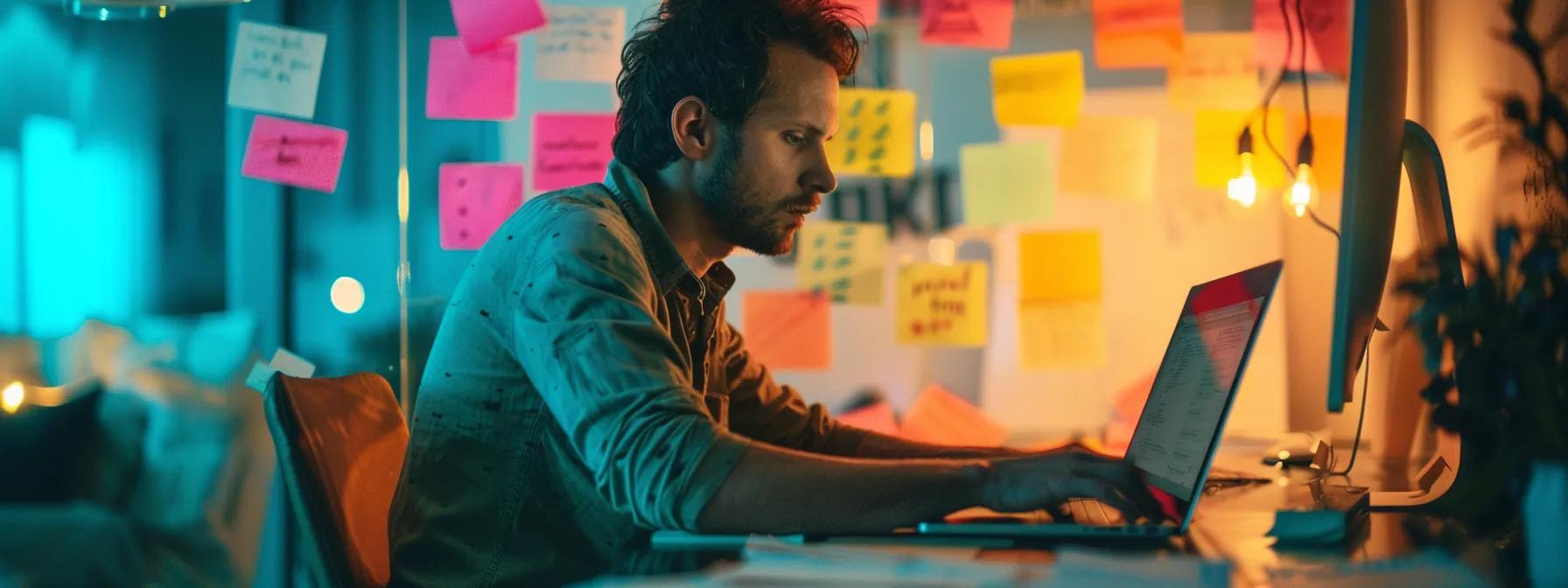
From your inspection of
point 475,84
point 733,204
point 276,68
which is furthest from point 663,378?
point 276,68

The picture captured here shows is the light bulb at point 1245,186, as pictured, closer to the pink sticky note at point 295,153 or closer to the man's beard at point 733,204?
the man's beard at point 733,204

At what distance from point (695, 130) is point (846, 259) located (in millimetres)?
900

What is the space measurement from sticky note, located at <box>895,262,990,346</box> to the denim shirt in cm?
93

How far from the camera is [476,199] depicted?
2264 mm

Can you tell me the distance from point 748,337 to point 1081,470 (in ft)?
4.41

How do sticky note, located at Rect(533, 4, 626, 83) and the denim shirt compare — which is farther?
sticky note, located at Rect(533, 4, 626, 83)

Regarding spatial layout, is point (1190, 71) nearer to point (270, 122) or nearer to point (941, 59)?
point (941, 59)

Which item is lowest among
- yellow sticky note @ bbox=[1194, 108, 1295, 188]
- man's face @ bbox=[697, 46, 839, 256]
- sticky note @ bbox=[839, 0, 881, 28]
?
man's face @ bbox=[697, 46, 839, 256]

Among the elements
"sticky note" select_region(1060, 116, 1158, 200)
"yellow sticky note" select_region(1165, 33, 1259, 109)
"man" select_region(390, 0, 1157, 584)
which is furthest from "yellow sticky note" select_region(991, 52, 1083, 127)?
"man" select_region(390, 0, 1157, 584)

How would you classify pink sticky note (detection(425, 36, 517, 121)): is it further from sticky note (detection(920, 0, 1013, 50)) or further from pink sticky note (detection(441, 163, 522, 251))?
sticky note (detection(920, 0, 1013, 50))

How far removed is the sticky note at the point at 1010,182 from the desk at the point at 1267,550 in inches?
46.4

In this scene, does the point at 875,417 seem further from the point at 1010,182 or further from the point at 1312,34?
the point at 1312,34

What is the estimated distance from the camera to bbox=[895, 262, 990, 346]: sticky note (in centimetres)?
217

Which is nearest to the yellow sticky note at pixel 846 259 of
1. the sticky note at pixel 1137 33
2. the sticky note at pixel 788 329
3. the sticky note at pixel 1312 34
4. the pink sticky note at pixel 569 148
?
the sticky note at pixel 788 329
